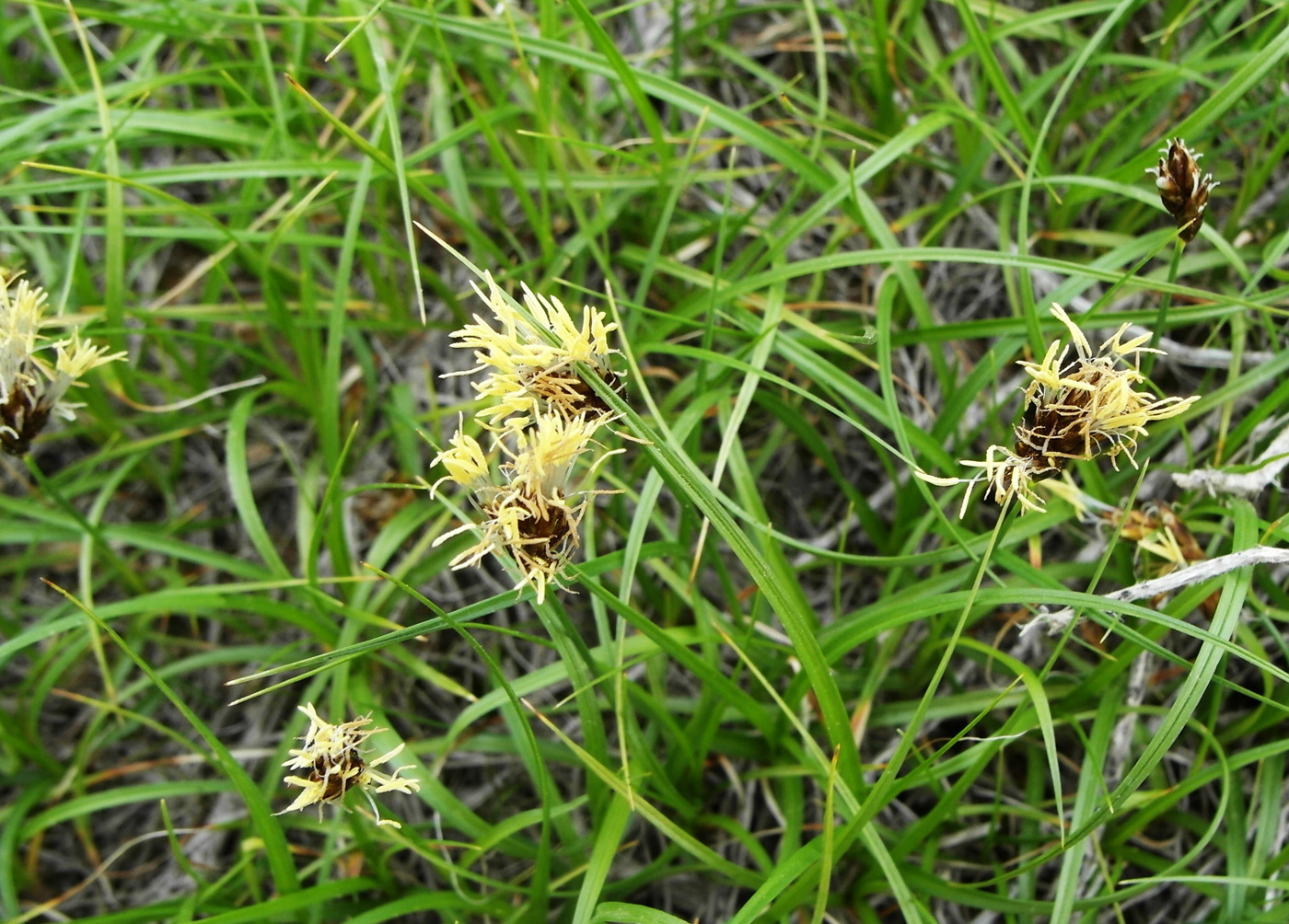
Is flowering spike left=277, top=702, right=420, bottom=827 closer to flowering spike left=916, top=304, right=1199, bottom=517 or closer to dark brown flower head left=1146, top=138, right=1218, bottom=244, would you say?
flowering spike left=916, top=304, right=1199, bottom=517

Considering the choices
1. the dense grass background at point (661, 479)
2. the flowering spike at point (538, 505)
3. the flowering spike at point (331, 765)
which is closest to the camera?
the flowering spike at point (538, 505)

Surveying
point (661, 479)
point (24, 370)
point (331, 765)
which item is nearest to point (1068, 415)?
point (661, 479)

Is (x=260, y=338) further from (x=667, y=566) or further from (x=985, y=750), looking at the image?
(x=985, y=750)

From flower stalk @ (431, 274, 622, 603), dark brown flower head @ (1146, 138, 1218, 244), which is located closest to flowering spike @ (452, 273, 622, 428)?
flower stalk @ (431, 274, 622, 603)

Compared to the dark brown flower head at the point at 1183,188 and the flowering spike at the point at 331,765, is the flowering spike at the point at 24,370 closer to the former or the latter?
the flowering spike at the point at 331,765

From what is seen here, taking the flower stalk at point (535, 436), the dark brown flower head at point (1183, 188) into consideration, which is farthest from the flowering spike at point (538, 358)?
the dark brown flower head at point (1183, 188)

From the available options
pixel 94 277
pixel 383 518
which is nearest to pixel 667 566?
pixel 383 518

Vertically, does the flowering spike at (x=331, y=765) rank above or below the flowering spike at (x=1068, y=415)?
below
